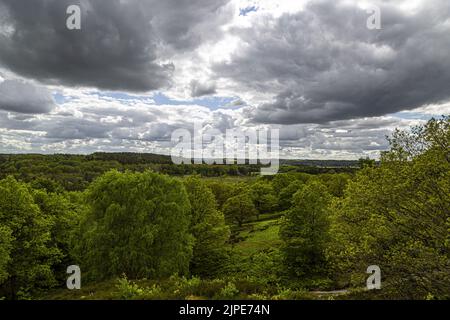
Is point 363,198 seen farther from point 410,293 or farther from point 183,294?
point 183,294

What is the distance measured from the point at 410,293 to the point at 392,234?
3.14m

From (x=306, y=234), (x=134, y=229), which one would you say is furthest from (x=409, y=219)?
(x=134, y=229)

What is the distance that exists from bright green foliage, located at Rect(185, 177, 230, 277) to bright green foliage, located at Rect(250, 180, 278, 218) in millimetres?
42630

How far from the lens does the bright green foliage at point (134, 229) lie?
100 ft

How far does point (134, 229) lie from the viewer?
31.5 meters

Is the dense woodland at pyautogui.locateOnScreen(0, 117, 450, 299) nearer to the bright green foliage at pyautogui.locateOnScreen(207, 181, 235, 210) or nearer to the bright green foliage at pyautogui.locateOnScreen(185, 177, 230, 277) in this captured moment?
the bright green foliage at pyautogui.locateOnScreen(185, 177, 230, 277)

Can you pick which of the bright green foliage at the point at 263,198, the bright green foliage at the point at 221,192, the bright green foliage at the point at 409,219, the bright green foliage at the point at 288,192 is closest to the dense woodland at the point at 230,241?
the bright green foliage at the point at 409,219

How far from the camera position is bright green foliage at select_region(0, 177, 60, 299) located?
32781 millimetres

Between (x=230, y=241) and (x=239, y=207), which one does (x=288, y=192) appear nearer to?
(x=239, y=207)

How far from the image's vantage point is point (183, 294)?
607 inches

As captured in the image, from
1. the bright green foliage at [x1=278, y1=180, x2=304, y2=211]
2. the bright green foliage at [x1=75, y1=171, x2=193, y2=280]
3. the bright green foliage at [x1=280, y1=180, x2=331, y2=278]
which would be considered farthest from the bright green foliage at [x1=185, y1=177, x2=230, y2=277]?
the bright green foliage at [x1=278, y1=180, x2=304, y2=211]

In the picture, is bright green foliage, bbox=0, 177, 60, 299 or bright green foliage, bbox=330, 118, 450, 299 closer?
bright green foliage, bbox=330, 118, 450, 299

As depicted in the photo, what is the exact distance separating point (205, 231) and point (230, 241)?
57.9 ft

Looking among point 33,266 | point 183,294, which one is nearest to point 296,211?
point 183,294
